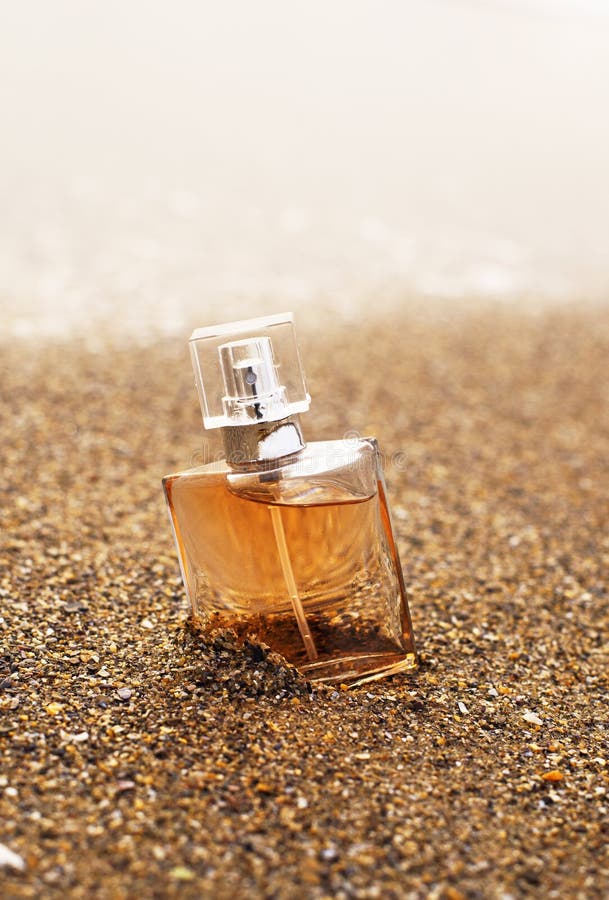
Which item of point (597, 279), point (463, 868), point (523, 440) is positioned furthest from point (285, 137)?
point (463, 868)

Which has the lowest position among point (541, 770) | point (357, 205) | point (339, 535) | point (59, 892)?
point (541, 770)

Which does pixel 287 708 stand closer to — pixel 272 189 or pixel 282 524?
pixel 282 524

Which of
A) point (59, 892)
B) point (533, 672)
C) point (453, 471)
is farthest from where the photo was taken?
point (453, 471)

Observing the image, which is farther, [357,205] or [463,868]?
[357,205]

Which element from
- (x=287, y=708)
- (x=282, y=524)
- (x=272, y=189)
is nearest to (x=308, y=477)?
(x=282, y=524)

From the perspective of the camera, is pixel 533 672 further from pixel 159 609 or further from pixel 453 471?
pixel 453 471

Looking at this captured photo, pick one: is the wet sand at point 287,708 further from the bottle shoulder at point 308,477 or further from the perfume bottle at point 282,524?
the bottle shoulder at point 308,477

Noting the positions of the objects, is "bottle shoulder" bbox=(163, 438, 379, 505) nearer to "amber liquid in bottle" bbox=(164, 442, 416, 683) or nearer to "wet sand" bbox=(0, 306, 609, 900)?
"amber liquid in bottle" bbox=(164, 442, 416, 683)

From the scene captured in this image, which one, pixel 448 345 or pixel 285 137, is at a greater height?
pixel 285 137
